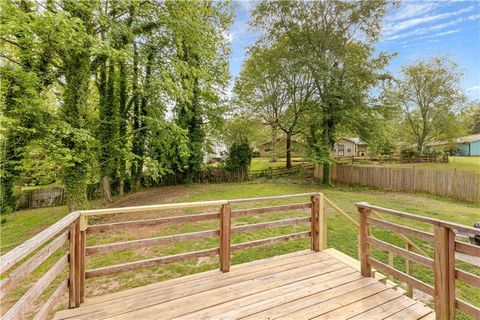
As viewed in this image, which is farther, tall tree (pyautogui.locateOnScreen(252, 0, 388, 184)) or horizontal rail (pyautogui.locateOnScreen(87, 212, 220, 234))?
tall tree (pyautogui.locateOnScreen(252, 0, 388, 184))

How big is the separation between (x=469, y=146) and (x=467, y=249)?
139ft

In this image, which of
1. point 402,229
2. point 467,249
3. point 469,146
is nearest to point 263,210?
point 402,229

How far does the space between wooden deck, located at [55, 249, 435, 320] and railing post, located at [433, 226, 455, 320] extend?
0.22 m

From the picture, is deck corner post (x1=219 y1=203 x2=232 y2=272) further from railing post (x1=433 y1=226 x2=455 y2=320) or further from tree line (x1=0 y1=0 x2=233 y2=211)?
tree line (x1=0 y1=0 x2=233 y2=211)

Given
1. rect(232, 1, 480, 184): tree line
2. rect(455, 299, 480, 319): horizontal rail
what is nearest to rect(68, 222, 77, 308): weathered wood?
rect(455, 299, 480, 319): horizontal rail

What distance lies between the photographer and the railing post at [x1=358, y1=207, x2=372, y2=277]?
10.7ft

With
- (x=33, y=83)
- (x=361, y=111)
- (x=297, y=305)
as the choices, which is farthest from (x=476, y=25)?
(x=33, y=83)

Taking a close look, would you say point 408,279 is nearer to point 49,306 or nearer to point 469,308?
point 469,308

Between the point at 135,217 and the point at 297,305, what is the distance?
7.28m

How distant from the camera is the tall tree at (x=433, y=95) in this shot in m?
22.2

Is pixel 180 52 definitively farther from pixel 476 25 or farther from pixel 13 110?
pixel 476 25

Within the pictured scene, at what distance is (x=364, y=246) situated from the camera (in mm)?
3332

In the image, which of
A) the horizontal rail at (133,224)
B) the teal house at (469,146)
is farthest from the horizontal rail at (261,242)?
the teal house at (469,146)

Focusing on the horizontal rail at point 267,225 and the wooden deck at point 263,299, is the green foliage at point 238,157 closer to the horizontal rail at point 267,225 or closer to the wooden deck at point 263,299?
the horizontal rail at point 267,225
